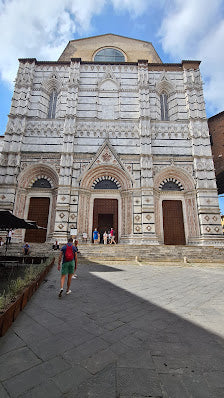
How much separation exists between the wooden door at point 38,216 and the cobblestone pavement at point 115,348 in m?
11.7

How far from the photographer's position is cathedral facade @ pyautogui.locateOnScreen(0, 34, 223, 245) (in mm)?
14820

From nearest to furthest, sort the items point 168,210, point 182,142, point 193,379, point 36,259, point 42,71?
point 193,379 → point 36,259 → point 168,210 → point 182,142 → point 42,71

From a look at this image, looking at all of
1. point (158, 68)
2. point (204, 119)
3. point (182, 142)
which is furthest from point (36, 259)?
point (158, 68)

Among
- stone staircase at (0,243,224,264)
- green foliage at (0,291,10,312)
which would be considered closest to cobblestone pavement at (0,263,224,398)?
green foliage at (0,291,10,312)

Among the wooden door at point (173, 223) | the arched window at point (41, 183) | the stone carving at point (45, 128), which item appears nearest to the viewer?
the wooden door at point (173, 223)

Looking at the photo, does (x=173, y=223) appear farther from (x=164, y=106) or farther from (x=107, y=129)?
(x=164, y=106)

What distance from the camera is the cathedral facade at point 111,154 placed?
48.6ft

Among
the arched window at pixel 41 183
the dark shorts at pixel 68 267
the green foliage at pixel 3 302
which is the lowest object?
the green foliage at pixel 3 302

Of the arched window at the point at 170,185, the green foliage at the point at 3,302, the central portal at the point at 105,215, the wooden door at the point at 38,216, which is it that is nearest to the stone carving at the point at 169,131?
the arched window at the point at 170,185

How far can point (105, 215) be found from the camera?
635 inches

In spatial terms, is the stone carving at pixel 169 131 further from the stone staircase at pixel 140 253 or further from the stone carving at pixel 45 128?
the stone staircase at pixel 140 253

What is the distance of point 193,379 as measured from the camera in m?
1.73

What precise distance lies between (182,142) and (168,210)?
6341 mm

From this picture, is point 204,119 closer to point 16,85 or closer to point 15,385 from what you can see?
point 16,85
